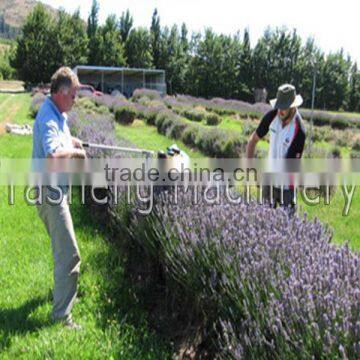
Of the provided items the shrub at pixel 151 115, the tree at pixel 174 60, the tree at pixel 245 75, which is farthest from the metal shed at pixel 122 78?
the shrub at pixel 151 115

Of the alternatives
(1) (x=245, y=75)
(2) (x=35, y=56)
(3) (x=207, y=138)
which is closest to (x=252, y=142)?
(3) (x=207, y=138)

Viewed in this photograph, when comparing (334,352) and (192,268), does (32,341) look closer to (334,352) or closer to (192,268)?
(192,268)

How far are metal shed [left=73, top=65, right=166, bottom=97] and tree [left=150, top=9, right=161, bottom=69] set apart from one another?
10.4 meters

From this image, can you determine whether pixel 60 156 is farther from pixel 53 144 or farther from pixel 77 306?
pixel 77 306

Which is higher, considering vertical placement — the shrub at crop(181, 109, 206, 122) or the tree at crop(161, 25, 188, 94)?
the tree at crop(161, 25, 188, 94)

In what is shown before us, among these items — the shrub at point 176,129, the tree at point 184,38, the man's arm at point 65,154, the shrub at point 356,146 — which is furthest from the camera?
the tree at point 184,38

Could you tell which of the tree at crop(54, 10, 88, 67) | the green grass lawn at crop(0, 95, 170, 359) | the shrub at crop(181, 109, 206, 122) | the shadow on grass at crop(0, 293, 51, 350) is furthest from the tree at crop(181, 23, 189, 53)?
the shadow on grass at crop(0, 293, 51, 350)

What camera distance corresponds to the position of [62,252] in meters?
4.18

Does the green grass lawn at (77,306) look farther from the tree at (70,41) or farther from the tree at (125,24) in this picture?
the tree at (125,24)

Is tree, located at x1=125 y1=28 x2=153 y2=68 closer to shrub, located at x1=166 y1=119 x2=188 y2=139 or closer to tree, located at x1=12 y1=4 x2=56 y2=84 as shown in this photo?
tree, located at x1=12 y1=4 x2=56 y2=84

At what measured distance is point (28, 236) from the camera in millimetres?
6684

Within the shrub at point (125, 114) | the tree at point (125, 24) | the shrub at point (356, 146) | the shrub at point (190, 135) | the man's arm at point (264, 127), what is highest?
the tree at point (125, 24)

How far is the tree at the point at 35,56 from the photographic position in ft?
213

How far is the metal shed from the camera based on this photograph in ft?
199
